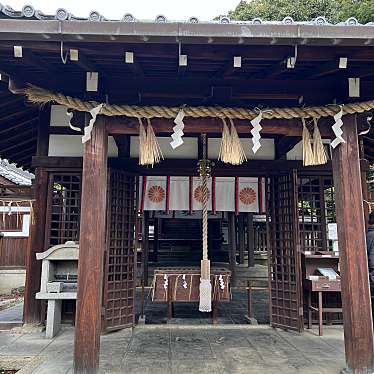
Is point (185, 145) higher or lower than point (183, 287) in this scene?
higher

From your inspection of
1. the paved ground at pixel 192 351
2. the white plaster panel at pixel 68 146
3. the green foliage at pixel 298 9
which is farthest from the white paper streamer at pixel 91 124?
the green foliage at pixel 298 9

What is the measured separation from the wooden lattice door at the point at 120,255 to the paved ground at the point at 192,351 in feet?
1.19

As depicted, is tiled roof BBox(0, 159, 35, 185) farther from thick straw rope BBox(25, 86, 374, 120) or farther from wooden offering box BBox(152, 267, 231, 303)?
thick straw rope BBox(25, 86, 374, 120)

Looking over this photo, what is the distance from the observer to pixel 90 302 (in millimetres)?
3623

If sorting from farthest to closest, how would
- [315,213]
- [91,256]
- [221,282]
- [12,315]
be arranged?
[12,315] < [315,213] < [221,282] < [91,256]

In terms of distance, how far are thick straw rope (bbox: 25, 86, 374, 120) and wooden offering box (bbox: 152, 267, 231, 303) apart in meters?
3.64

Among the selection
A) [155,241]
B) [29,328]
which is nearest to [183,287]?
[29,328]

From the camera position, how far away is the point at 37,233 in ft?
19.6

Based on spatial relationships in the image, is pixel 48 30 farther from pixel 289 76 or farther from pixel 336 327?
pixel 336 327

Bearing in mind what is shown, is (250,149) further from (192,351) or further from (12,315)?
(12,315)

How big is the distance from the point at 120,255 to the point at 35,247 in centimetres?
155

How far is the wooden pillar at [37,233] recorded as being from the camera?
5.81m

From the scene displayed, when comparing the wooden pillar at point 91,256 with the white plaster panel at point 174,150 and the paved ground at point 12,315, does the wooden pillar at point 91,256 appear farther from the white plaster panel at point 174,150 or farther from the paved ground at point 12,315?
the paved ground at point 12,315

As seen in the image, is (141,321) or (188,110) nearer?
(188,110)
